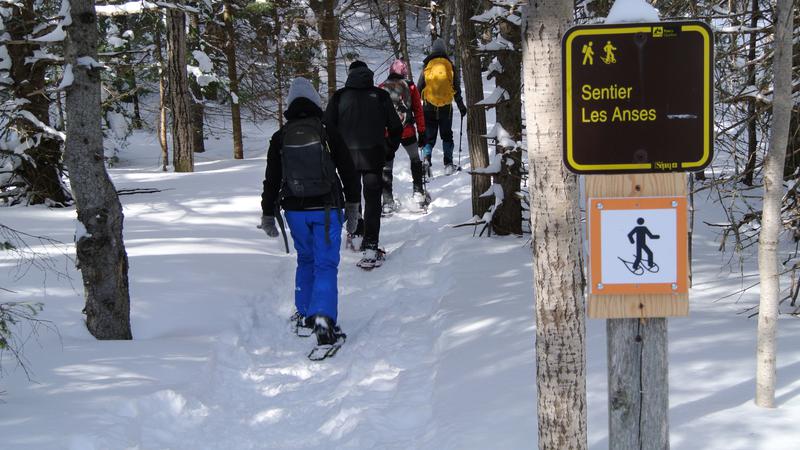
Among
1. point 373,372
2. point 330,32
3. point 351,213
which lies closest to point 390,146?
point 351,213

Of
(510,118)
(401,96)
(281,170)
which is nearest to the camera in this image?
(281,170)

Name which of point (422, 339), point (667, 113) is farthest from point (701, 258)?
point (667, 113)

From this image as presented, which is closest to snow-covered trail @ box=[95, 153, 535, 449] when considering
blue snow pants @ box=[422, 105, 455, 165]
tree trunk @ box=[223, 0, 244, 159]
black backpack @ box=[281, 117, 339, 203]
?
black backpack @ box=[281, 117, 339, 203]

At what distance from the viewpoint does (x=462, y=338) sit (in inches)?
223

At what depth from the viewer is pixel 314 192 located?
628 centimetres

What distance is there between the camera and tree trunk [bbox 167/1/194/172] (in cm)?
1538

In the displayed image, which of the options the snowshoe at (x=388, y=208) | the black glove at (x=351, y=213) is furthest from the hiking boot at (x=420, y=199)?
the black glove at (x=351, y=213)

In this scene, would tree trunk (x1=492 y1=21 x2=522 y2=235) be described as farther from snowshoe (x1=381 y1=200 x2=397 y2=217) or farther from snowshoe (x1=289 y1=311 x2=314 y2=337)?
snowshoe (x1=381 y1=200 x2=397 y2=217)

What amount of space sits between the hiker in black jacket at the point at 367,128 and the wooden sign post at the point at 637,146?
6.38m

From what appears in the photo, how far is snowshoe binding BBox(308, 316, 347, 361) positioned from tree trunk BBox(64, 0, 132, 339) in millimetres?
1499

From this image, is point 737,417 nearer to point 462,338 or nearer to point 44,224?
point 462,338

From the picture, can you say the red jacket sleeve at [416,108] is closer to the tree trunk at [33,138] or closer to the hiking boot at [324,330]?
the tree trunk at [33,138]

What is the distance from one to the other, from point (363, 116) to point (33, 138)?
564 cm

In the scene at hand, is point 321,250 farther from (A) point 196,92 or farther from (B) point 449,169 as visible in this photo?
(A) point 196,92
